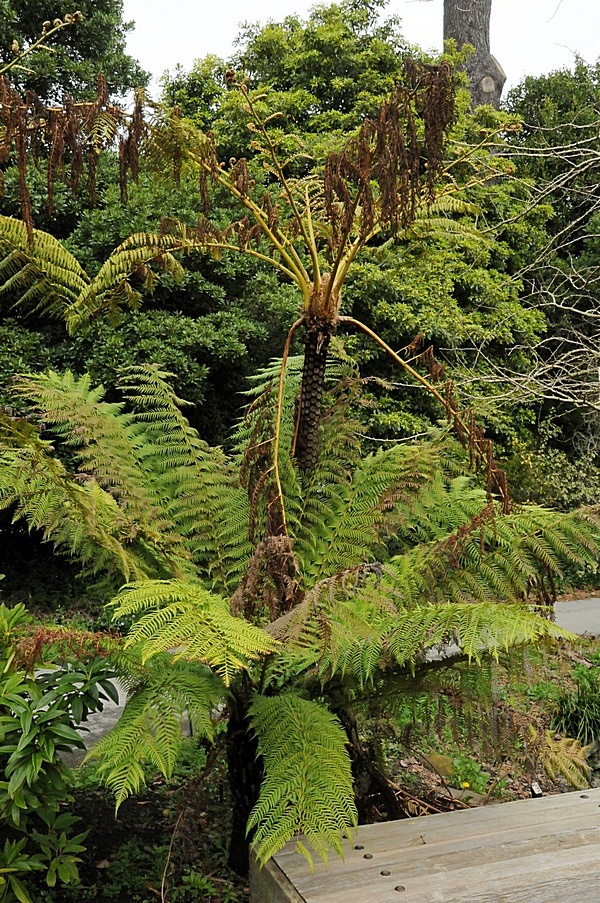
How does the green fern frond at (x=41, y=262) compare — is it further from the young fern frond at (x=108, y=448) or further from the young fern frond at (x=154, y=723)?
the young fern frond at (x=154, y=723)

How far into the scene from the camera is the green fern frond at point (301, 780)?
1.51 metres

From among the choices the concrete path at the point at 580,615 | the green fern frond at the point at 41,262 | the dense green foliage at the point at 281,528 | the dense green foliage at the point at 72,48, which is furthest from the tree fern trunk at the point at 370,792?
the dense green foliage at the point at 72,48

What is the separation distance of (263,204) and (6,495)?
117cm

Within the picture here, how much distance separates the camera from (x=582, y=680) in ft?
11.6

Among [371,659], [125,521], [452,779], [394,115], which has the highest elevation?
[394,115]

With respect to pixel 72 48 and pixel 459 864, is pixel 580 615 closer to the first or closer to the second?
pixel 459 864

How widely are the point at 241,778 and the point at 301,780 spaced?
1.77ft

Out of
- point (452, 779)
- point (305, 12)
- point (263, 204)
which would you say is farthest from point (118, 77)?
point (452, 779)

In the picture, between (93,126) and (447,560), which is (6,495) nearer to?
(93,126)

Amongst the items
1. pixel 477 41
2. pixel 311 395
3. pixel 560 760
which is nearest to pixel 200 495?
pixel 311 395

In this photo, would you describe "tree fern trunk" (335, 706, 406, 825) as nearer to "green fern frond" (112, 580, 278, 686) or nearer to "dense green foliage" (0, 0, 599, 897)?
"dense green foliage" (0, 0, 599, 897)

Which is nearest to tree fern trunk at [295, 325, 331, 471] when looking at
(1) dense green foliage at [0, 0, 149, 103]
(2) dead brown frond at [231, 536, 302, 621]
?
(2) dead brown frond at [231, 536, 302, 621]

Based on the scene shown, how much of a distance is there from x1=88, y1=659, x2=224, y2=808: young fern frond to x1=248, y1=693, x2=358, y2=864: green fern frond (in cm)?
15

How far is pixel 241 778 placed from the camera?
2080 mm
